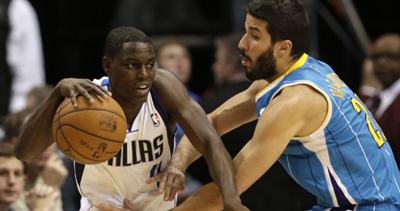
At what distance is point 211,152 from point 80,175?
3.65 feet

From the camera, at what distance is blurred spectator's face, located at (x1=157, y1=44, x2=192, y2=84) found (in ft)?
26.1

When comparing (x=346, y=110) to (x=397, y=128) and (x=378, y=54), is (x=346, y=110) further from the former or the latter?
(x=378, y=54)

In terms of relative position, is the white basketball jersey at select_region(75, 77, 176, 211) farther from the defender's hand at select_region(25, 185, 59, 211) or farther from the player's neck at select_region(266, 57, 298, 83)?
the defender's hand at select_region(25, 185, 59, 211)

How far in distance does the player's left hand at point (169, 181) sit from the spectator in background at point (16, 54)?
3.66 meters

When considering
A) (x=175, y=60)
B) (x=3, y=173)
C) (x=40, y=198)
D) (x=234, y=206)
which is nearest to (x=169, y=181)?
(x=234, y=206)

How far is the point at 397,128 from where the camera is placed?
6488 mm

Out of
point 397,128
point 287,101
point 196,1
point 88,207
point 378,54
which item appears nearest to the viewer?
point 287,101

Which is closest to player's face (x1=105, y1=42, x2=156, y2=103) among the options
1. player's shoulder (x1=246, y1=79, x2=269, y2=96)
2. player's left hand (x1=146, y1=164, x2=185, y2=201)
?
player's left hand (x1=146, y1=164, x2=185, y2=201)

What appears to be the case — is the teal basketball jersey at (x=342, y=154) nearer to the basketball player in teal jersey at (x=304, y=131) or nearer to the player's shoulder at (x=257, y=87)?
the basketball player in teal jersey at (x=304, y=131)

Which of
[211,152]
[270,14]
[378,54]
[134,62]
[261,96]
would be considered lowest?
[378,54]

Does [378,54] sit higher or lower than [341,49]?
higher

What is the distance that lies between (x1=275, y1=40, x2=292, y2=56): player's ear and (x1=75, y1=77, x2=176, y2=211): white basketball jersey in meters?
0.95

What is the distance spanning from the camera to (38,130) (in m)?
3.88

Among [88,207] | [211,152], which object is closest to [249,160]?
[211,152]
